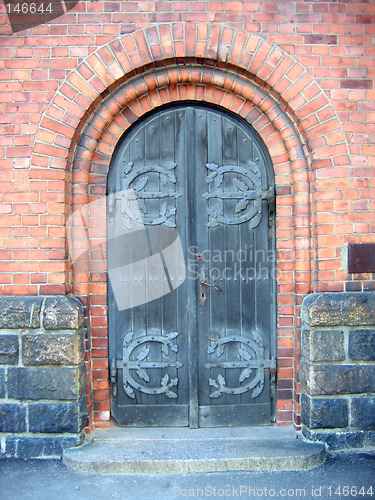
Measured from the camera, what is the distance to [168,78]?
3424mm

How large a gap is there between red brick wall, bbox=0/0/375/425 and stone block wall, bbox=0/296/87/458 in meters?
0.20

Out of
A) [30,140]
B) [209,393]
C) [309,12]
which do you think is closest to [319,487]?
[209,393]

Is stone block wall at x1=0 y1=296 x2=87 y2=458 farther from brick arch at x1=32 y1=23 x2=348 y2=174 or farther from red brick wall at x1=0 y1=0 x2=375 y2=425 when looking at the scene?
brick arch at x1=32 y1=23 x2=348 y2=174

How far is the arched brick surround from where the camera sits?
327 centimetres

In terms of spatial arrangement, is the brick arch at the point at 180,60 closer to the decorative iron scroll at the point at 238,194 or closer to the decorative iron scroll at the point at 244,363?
the decorative iron scroll at the point at 238,194

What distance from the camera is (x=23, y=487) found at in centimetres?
287

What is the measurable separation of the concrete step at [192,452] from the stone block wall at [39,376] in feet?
0.76

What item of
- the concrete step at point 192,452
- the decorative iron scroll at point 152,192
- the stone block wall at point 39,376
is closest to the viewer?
the concrete step at point 192,452

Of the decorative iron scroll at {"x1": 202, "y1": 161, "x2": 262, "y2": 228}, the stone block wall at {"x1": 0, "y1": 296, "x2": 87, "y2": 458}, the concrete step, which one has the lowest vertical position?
the concrete step

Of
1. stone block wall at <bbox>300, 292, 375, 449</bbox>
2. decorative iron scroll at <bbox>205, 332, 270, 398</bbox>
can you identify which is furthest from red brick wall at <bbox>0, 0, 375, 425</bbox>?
decorative iron scroll at <bbox>205, 332, 270, 398</bbox>

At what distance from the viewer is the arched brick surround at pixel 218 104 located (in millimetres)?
3273

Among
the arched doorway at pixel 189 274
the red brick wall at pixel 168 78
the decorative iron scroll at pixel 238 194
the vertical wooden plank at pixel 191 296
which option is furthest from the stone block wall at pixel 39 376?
the decorative iron scroll at pixel 238 194

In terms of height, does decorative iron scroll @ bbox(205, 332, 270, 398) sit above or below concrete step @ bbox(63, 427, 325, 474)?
above

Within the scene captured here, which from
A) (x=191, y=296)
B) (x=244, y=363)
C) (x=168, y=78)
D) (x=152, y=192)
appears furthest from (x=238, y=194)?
(x=244, y=363)
